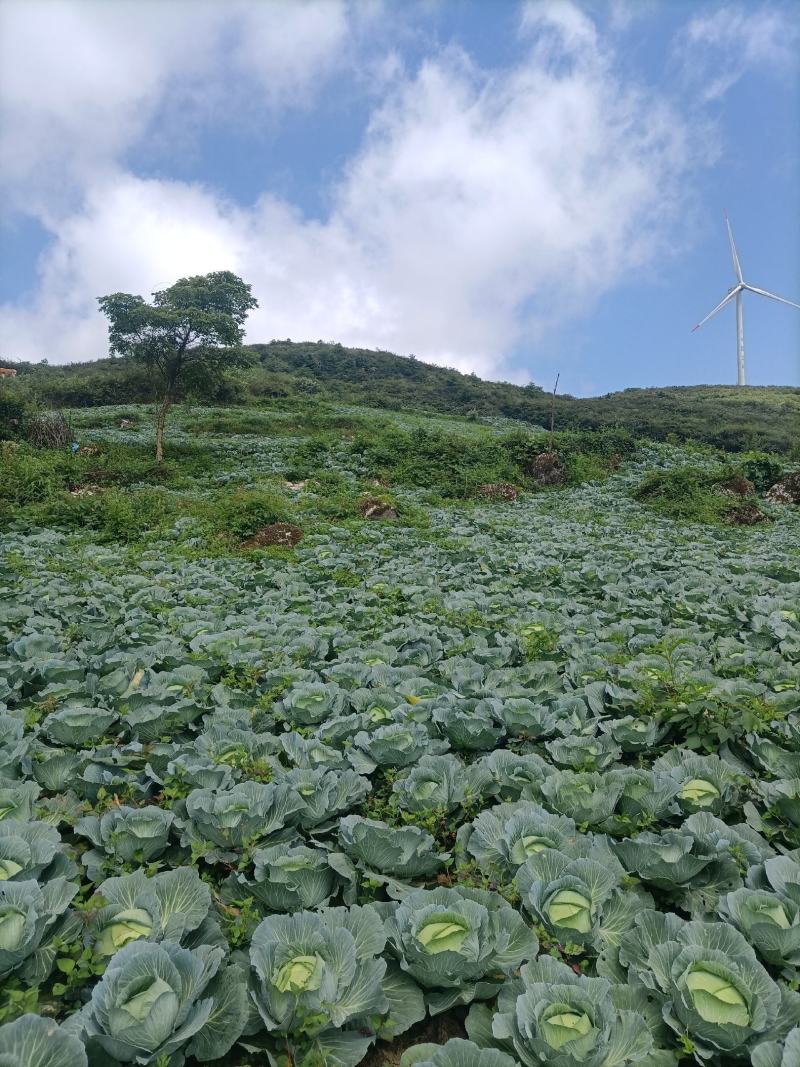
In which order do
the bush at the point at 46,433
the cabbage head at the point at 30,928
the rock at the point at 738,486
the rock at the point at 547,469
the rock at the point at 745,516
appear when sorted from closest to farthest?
the cabbage head at the point at 30,928 → the rock at the point at 745,516 → the rock at the point at 738,486 → the rock at the point at 547,469 → the bush at the point at 46,433

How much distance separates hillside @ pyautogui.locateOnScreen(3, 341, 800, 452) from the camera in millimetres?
43188

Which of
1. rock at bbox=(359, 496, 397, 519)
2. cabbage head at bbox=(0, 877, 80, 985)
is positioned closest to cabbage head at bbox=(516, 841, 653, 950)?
cabbage head at bbox=(0, 877, 80, 985)

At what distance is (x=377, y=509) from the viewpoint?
15.7 meters

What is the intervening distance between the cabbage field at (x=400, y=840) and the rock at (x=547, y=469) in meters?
16.7

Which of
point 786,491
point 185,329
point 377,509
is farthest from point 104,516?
point 786,491

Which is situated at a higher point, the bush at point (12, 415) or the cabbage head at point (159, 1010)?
the bush at point (12, 415)

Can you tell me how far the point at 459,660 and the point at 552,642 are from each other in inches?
45.1

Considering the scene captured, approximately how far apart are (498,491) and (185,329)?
13202 millimetres

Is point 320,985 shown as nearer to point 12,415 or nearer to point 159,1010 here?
point 159,1010

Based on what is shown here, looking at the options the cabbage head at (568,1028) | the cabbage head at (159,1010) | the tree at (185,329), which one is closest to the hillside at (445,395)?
the tree at (185,329)

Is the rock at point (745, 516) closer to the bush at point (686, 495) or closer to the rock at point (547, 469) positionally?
the bush at point (686, 495)

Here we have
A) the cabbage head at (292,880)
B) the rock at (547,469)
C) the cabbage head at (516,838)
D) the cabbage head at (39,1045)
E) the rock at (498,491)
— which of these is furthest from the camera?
the rock at (547,469)

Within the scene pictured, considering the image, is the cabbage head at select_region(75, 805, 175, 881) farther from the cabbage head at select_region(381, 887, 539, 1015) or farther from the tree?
the tree

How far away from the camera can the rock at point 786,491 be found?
18952 mm
